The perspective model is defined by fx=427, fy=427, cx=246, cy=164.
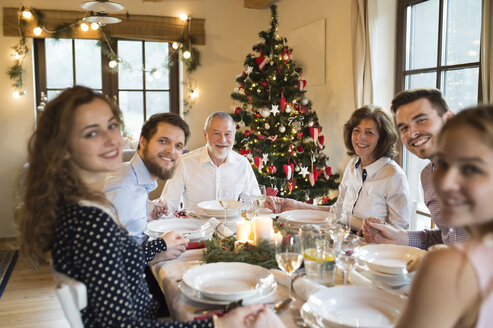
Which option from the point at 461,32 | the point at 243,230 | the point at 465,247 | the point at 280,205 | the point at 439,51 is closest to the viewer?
the point at 465,247

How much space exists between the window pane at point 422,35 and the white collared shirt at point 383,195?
4.51 ft

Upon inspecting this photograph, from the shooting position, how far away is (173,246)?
63.3 inches

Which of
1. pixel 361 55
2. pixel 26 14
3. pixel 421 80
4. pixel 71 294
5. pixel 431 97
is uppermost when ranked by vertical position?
pixel 26 14

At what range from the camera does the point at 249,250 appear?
1538mm

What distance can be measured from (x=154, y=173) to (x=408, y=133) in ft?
3.90

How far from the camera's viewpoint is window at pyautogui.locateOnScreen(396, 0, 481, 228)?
9.53 ft

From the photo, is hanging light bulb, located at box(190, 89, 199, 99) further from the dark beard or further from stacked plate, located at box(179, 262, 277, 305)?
stacked plate, located at box(179, 262, 277, 305)

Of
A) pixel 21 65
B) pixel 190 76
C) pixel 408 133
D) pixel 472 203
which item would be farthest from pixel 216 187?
pixel 21 65

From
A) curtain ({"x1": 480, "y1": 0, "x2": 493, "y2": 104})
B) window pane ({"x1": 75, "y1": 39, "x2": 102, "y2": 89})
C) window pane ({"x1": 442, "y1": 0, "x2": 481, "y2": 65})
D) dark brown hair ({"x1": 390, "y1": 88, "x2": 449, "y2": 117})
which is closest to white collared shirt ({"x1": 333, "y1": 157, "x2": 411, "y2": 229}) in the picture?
dark brown hair ({"x1": 390, "y1": 88, "x2": 449, "y2": 117})

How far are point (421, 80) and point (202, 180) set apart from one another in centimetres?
189

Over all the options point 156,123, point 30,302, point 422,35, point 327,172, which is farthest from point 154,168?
point 422,35

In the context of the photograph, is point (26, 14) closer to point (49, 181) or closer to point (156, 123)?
point (156, 123)

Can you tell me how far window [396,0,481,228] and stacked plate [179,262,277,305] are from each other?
221 centimetres

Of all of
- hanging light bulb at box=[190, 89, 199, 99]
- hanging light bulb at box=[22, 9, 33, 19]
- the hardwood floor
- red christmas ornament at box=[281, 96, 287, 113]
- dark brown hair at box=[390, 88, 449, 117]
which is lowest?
the hardwood floor
